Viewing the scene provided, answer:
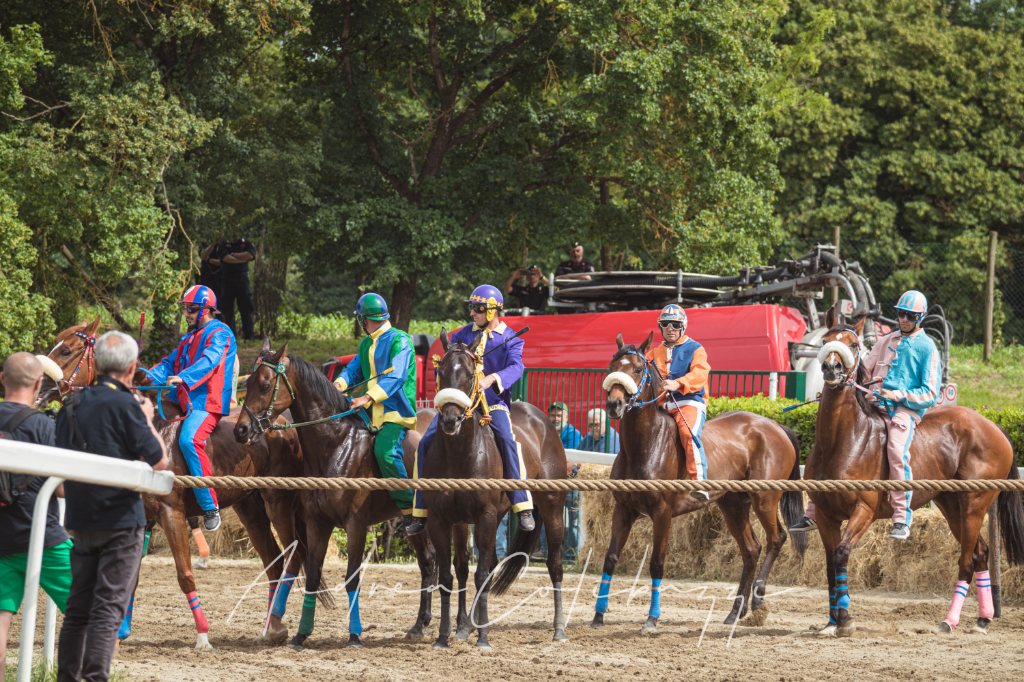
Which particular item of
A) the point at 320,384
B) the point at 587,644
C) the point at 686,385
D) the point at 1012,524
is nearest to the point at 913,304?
the point at 686,385

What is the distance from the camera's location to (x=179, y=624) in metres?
7.59

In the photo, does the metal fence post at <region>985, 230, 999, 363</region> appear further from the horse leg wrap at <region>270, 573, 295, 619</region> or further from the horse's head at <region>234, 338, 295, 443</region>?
the horse leg wrap at <region>270, 573, 295, 619</region>

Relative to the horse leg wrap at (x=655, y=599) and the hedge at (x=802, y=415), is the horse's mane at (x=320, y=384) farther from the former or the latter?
the hedge at (x=802, y=415)

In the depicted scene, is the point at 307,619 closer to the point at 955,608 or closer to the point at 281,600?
the point at 281,600

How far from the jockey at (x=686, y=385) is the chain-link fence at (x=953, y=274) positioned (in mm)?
17056

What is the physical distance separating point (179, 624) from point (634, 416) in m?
3.95

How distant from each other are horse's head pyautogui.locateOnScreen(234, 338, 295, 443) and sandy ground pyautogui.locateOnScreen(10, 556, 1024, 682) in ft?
5.09

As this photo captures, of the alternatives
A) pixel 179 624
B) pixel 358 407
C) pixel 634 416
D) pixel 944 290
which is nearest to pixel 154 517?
pixel 179 624

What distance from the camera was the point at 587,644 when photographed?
7113 millimetres

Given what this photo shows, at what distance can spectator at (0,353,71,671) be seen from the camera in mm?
4367

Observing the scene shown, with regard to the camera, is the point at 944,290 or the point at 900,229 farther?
the point at 900,229

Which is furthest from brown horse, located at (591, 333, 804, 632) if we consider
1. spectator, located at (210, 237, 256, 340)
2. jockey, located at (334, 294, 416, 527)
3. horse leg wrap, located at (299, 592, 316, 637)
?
spectator, located at (210, 237, 256, 340)

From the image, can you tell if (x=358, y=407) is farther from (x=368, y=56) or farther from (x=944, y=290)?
(x=944, y=290)

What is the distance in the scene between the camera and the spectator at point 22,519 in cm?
437
